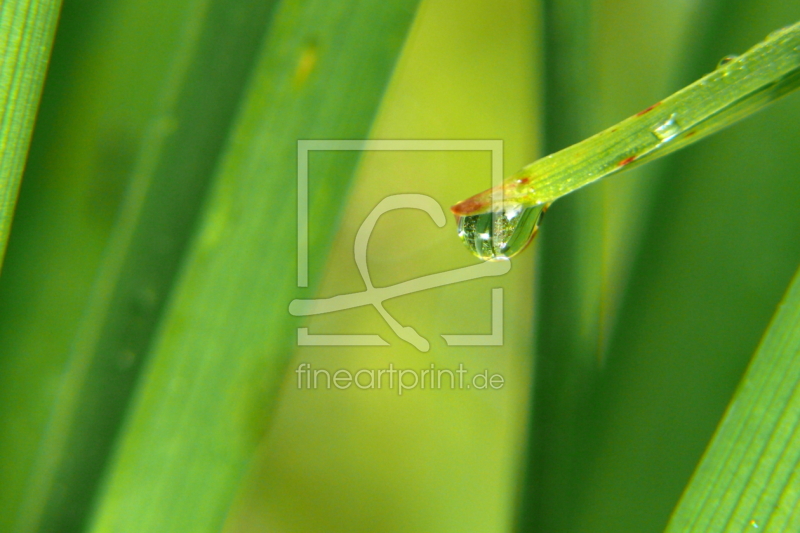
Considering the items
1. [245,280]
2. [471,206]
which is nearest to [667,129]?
[471,206]

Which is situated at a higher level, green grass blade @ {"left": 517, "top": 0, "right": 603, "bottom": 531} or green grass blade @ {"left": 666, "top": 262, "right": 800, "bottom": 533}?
green grass blade @ {"left": 517, "top": 0, "right": 603, "bottom": 531}

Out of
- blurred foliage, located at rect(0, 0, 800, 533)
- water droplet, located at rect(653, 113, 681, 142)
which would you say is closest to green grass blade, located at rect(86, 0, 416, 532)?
blurred foliage, located at rect(0, 0, 800, 533)

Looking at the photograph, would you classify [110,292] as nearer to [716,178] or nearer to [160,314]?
[160,314]

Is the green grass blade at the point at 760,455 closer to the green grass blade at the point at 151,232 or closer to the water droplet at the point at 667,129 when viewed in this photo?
the water droplet at the point at 667,129

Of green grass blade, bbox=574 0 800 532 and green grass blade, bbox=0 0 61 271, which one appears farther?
→ green grass blade, bbox=574 0 800 532

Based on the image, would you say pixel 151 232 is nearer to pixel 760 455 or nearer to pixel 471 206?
pixel 471 206

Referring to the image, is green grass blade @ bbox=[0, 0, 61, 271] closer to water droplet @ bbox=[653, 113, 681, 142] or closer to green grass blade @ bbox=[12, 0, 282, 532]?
green grass blade @ bbox=[12, 0, 282, 532]
